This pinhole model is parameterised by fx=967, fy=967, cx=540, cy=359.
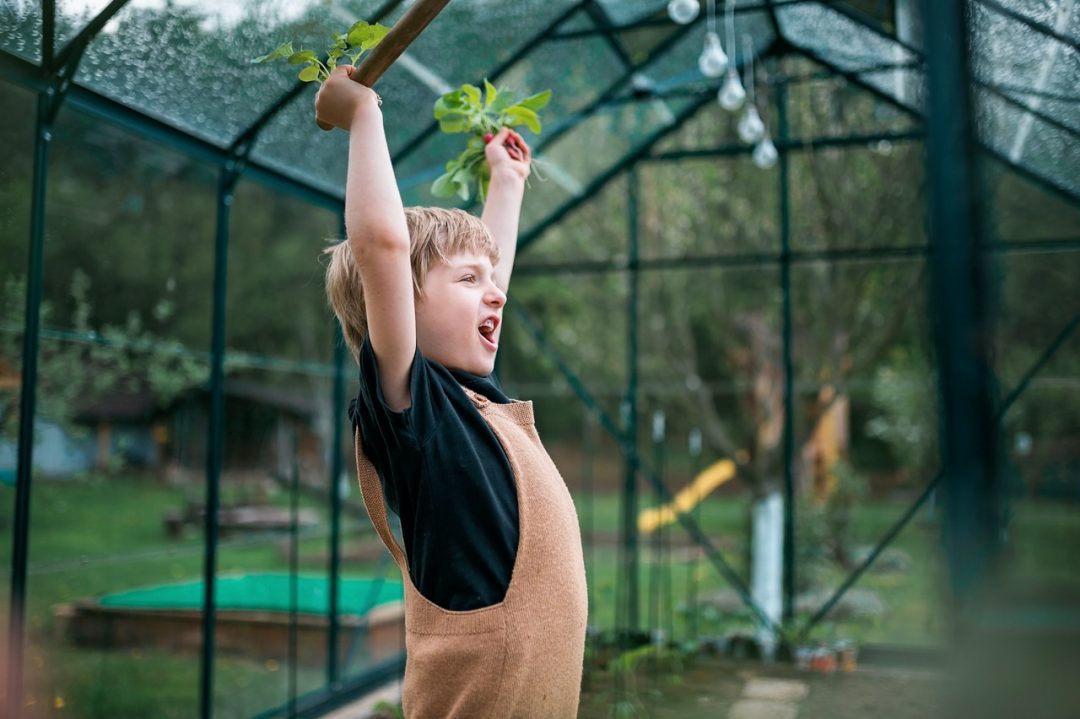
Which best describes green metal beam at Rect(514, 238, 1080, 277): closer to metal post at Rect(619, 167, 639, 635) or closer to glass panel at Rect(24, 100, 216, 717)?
metal post at Rect(619, 167, 639, 635)

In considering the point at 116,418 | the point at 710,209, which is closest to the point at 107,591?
the point at 116,418

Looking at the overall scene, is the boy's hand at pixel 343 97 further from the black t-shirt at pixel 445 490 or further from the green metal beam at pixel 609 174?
the green metal beam at pixel 609 174

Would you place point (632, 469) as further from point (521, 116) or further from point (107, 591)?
point (521, 116)

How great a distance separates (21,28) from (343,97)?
164cm

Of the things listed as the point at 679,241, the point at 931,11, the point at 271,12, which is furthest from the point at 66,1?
the point at 679,241

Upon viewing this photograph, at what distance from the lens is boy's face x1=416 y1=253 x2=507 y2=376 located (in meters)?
1.09

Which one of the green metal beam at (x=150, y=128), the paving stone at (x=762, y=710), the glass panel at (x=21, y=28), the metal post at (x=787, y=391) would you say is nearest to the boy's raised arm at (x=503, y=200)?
the glass panel at (x=21, y=28)

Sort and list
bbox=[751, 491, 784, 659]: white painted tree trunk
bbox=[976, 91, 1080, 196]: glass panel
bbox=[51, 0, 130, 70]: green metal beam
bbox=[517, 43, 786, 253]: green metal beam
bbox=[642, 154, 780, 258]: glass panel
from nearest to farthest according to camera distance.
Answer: bbox=[976, 91, 1080, 196]: glass panel
bbox=[51, 0, 130, 70]: green metal beam
bbox=[517, 43, 786, 253]: green metal beam
bbox=[751, 491, 784, 659]: white painted tree trunk
bbox=[642, 154, 780, 258]: glass panel

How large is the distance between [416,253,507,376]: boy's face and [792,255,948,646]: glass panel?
15.0ft

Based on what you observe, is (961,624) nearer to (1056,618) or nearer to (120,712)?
(1056,618)

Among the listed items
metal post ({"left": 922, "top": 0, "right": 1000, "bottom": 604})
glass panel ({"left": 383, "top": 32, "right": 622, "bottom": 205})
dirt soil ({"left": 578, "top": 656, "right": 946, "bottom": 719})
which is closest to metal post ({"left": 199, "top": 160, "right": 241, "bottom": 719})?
glass panel ({"left": 383, "top": 32, "right": 622, "bottom": 205})

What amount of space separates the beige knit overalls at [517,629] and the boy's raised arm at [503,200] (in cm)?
35

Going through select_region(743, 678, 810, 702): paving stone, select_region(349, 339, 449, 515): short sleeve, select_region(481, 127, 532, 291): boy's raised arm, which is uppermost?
select_region(481, 127, 532, 291): boy's raised arm

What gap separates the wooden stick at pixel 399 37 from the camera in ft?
2.97
